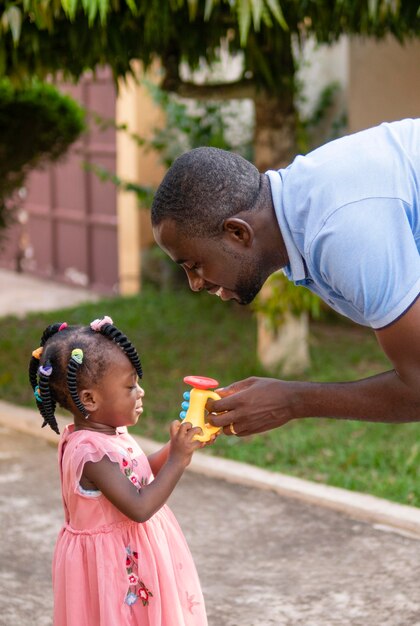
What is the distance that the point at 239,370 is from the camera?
6867 millimetres

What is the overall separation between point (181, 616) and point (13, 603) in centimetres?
106

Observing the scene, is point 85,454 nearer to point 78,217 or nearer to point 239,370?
point 239,370

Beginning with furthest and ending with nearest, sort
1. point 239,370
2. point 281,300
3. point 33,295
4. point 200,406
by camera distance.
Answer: point 33,295
point 239,370
point 281,300
point 200,406

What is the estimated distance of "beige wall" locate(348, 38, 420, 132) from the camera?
776 cm

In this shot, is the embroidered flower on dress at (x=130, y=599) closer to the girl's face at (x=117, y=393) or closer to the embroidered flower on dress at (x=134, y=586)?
the embroidered flower on dress at (x=134, y=586)

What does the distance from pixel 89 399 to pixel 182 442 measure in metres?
0.28

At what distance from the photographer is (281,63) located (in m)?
6.43

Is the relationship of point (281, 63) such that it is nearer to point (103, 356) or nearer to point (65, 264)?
point (103, 356)

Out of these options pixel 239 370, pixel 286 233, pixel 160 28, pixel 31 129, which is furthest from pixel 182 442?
pixel 31 129

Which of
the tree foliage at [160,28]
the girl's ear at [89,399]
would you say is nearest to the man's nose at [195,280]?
the girl's ear at [89,399]

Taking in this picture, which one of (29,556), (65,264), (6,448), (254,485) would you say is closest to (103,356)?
(29,556)

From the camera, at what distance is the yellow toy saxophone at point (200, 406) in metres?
2.79

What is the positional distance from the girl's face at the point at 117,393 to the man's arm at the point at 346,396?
0.25 m

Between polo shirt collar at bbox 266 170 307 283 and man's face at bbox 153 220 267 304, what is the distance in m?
0.08
